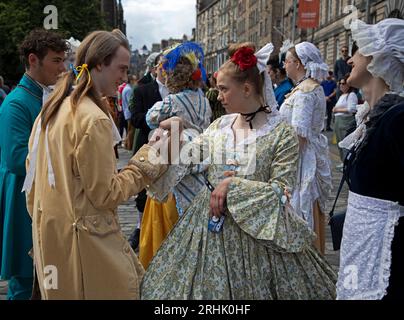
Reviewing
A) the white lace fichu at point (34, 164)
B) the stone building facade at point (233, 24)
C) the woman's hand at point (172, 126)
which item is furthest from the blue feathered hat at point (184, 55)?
the stone building facade at point (233, 24)

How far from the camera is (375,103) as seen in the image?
2439mm

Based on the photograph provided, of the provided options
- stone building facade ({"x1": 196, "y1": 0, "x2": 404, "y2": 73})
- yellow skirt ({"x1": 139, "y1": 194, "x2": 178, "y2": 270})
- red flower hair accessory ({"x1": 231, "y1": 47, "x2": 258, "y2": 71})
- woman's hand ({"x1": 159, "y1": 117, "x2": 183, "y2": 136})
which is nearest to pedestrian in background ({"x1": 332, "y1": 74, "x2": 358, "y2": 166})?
stone building facade ({"x1": 196, "y1": 0, "x2": 404, "y2": 73})

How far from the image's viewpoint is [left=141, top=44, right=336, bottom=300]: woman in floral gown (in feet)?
10.00

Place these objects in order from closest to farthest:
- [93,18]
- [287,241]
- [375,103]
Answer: [375,103] → [287,241] → [93,18]

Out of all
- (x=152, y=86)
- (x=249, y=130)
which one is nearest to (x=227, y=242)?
(x=249, y=130)

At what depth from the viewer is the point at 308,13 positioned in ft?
92.3

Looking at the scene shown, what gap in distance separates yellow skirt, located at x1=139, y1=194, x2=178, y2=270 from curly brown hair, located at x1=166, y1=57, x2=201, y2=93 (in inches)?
35.2

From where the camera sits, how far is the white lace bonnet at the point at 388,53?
240cm

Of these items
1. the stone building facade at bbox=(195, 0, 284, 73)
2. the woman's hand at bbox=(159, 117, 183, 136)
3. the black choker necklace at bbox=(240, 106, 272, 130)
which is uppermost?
the stone building facade at bbox=(195, 0, 284, 73)

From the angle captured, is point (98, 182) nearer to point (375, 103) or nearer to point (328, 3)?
point (375, 103)

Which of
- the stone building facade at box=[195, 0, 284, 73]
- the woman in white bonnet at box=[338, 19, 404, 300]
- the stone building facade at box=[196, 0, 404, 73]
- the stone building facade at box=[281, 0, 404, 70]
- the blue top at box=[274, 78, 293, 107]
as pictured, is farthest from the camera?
the stone building facade at box=[195, 0, 284, 73]

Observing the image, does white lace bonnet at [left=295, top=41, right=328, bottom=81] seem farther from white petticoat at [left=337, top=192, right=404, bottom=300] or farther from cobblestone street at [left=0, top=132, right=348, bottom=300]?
white petticoat at [left=337, top=192, right=404, bottom=300]

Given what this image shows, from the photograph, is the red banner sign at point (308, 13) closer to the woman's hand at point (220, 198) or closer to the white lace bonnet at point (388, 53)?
the woman's hand at point (220, 198)
